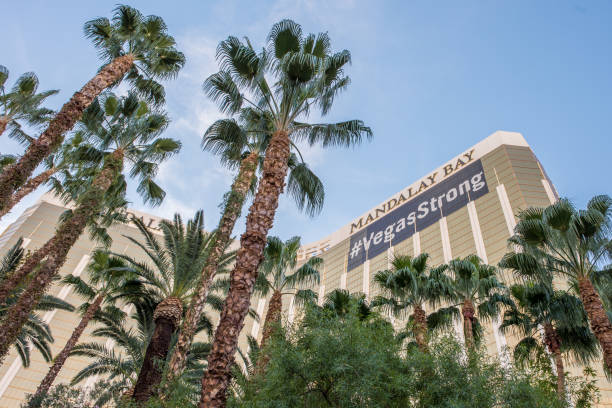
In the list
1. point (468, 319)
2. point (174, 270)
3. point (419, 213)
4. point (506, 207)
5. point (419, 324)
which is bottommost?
point (419, 324)

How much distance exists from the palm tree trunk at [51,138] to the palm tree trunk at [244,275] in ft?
17.2

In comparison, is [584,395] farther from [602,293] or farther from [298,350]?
[298,350]

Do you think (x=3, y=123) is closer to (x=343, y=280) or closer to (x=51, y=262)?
(x=51, y=262)

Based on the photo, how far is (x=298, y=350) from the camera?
9930mm

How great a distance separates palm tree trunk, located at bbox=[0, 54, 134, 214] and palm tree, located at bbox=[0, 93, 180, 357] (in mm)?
2528

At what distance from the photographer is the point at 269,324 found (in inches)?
457

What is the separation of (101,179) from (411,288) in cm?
1309

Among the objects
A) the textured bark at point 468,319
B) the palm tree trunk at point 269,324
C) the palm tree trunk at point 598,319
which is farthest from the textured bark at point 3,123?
the palm tree trunk at point 598,319

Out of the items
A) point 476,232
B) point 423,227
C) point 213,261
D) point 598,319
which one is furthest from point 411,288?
point 423,227

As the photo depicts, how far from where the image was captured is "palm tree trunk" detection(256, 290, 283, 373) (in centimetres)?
1116

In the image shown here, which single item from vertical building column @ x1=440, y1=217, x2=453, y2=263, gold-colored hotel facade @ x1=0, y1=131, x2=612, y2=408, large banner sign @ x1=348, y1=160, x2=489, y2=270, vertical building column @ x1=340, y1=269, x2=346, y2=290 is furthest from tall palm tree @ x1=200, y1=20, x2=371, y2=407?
vertical building column @ x1=340, y1=269, x2=346, y2=290

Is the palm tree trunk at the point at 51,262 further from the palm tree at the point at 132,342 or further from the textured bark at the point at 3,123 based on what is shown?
the palm tree at the point at 132,342

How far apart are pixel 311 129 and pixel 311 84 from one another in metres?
1.83

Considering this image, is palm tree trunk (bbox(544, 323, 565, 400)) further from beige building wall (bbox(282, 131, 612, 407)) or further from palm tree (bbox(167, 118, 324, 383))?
beige building wall (bbox(282, 131, 612, 407))
